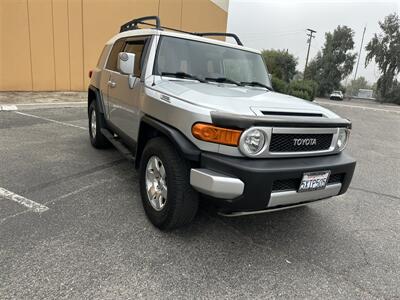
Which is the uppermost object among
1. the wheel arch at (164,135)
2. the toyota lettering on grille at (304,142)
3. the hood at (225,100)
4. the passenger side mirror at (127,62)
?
the passenger side mirror at (127,62)

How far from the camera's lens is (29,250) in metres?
2.83

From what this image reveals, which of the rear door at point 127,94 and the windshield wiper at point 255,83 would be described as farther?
the windshield wiper at point 255,83

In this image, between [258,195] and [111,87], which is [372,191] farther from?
[111,87]

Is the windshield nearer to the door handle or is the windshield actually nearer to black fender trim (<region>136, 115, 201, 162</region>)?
black fender trim (<region>136, 115, 201, 162</region>)

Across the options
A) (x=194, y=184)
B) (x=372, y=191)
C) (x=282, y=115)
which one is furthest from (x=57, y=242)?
(x=372, y=191)

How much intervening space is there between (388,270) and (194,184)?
1.89m

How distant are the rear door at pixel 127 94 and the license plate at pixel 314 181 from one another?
1970 millimetres

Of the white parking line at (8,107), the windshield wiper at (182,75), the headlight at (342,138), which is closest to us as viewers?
the headlight at (342,138)

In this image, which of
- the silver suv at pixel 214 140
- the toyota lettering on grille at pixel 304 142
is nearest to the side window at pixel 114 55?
the silver suv at pixel 214 140

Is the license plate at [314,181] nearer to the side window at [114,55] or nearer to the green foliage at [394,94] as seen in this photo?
the side window at [114,55]

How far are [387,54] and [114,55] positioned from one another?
5282cm

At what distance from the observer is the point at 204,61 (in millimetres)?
4016

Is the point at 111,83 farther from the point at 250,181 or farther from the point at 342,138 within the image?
the point at 342,138

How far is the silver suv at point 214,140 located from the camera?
8.70 feet
